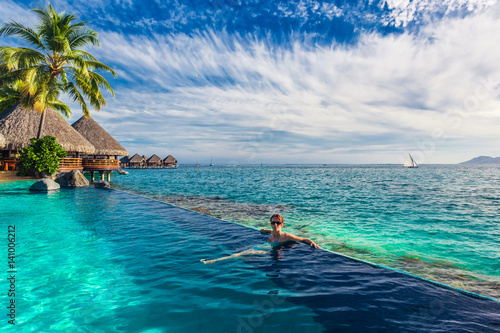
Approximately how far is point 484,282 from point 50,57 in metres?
29.2

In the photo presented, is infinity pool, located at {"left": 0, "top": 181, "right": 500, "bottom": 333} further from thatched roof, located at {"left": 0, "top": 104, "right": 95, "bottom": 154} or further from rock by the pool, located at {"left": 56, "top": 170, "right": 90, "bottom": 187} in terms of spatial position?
thatched roof, located at {"left": 0, "top": 104, "right": 95, "bottom": 154}

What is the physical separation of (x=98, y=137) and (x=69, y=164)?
1442cm

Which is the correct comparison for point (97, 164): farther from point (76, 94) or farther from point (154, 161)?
point (154, 161)

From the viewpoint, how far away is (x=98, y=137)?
3909 cm

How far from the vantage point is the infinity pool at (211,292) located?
360 centimetres

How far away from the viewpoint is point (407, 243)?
8.66m

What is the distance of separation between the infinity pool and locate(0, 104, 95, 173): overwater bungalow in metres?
22.3

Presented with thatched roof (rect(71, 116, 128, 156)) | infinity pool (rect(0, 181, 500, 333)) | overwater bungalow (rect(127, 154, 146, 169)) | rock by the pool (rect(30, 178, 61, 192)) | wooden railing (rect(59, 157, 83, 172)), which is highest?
thatched roof (rect(71, 116, 128, 156))

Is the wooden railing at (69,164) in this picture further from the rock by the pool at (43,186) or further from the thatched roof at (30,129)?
A: the rock by the pool at (43,186)

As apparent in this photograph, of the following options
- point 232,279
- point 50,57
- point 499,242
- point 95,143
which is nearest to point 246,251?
point 232,279

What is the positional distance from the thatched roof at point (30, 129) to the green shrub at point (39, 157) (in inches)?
119

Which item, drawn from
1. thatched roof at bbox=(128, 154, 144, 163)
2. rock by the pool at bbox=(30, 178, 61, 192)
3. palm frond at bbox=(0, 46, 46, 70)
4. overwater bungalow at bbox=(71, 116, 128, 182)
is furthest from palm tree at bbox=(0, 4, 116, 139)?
thatched roof at bbox=(128, 154, 144, 163)

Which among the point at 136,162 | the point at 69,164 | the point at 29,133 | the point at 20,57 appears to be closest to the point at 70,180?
the point at 69,164

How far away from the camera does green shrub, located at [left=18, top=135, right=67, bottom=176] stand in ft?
72.6
